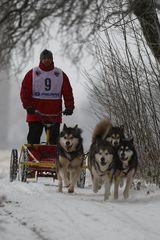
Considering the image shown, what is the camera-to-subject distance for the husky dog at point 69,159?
27.7 ft

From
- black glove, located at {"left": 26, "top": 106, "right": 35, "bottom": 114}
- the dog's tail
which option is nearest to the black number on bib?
black glove, located at {"left": 26, "top": 106, "right": 35, "bottom": 114}

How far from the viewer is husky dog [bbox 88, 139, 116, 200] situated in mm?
7852

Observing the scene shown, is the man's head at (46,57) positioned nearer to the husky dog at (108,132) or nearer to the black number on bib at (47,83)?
the black number on bib at (47,83)

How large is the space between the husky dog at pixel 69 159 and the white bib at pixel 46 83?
1.07 m

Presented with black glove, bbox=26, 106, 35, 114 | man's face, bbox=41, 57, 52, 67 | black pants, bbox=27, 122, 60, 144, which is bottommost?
black pants, bbox=27, 122, 60, 144

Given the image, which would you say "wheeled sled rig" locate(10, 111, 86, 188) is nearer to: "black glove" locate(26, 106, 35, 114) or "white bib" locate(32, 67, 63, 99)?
"black glove" locate(26, 106, 35, 114)

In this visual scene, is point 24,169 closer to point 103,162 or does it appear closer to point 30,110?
point 30,110

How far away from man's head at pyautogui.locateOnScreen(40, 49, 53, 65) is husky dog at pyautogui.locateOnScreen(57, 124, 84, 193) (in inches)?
50.7

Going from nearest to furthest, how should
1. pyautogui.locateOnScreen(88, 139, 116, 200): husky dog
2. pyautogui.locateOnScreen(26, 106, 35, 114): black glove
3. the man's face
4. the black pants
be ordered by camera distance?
pyautogui.locateOnScreen(88, 139, 116, 200): husky dog → pyautogui.locateOnScreen(26, 106, 35, 114): black glove → the man's face → the black pants

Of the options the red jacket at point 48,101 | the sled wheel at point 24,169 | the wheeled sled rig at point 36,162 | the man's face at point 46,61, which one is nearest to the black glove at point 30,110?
the wheeled sled rig at point 36,162

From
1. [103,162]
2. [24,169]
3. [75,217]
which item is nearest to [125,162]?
[103,162]

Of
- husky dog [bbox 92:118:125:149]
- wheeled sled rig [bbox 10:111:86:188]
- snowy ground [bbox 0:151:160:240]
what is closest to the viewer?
snowy ground [bbox 0:151:160:240]

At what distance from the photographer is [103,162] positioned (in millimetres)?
7863

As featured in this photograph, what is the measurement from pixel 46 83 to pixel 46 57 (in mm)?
405
